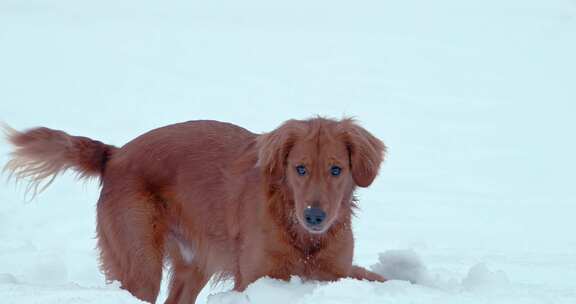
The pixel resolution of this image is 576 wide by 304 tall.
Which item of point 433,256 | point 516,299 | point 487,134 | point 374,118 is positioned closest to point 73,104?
point 374,118

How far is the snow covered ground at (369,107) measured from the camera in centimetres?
638

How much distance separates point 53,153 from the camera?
18.3ft

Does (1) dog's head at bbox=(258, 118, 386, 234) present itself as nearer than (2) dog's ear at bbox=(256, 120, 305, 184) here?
Yes

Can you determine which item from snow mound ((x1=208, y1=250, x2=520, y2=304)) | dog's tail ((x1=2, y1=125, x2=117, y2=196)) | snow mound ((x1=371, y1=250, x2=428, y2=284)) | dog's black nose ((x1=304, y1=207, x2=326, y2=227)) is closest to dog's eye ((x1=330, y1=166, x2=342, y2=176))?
dog's black nose ((x1=304, y1=207, x2=326, y2=227))

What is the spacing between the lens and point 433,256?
23.7 ft

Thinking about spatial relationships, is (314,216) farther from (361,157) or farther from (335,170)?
(361,157)

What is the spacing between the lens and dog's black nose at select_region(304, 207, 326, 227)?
15.2 ft

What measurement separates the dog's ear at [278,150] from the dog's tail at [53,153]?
1164 millimetres

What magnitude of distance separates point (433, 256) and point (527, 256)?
847mm

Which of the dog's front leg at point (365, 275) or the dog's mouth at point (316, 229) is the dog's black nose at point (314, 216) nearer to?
the dog's mouth at point (316, 229)

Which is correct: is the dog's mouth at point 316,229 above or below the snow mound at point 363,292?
above

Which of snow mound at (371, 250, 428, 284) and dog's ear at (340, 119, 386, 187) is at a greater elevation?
dog's ear at (340, 119, 386, 187)

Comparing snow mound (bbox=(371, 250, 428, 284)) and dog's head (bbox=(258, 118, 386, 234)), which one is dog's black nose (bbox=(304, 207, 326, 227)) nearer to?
→ dog's head (bbox=(258, 118, 386, 234))

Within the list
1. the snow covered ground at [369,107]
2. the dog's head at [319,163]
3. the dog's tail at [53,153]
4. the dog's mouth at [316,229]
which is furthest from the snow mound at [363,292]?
the dog's tail at [53,153]
